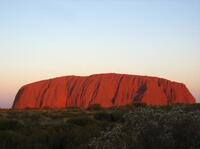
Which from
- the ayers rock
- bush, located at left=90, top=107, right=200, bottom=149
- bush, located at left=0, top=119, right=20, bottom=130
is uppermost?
bush, located at left=90, top=107, right=200, bottom=149

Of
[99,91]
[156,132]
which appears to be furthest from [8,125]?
[99,91]

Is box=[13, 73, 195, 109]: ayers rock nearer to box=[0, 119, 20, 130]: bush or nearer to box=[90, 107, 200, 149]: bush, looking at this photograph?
box=[0, 119, 20, 130]: bush

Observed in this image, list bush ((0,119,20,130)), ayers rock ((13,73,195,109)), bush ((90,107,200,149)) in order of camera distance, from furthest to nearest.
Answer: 1. ayers rock ((13,73,195,109))
2. bush ((0,119,20,130))
3. bush ((90,107,200,149))

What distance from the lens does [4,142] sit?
16328 millimetres

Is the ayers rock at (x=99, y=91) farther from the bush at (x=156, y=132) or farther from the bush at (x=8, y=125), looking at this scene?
the bush at (x=156, y=132)

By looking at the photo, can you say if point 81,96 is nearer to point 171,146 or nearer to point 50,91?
point 50,91

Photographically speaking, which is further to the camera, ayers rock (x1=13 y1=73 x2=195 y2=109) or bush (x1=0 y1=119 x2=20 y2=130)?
ayers rock (x1=13 y1=73 x2=195 y2=109)

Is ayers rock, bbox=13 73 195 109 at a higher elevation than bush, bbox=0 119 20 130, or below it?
below

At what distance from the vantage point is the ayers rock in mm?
95312

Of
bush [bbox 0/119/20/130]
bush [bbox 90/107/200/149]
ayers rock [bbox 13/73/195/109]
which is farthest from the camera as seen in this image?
ayers rock [bbox 13/73/195/109]

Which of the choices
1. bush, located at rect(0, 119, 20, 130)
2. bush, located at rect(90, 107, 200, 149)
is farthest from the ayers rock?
bush, located at rect(90, 107, 200, 149)

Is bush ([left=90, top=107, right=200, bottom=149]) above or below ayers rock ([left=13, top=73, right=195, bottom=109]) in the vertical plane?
above

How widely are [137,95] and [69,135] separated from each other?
7949 centimetres

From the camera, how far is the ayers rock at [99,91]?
95.3 metres
